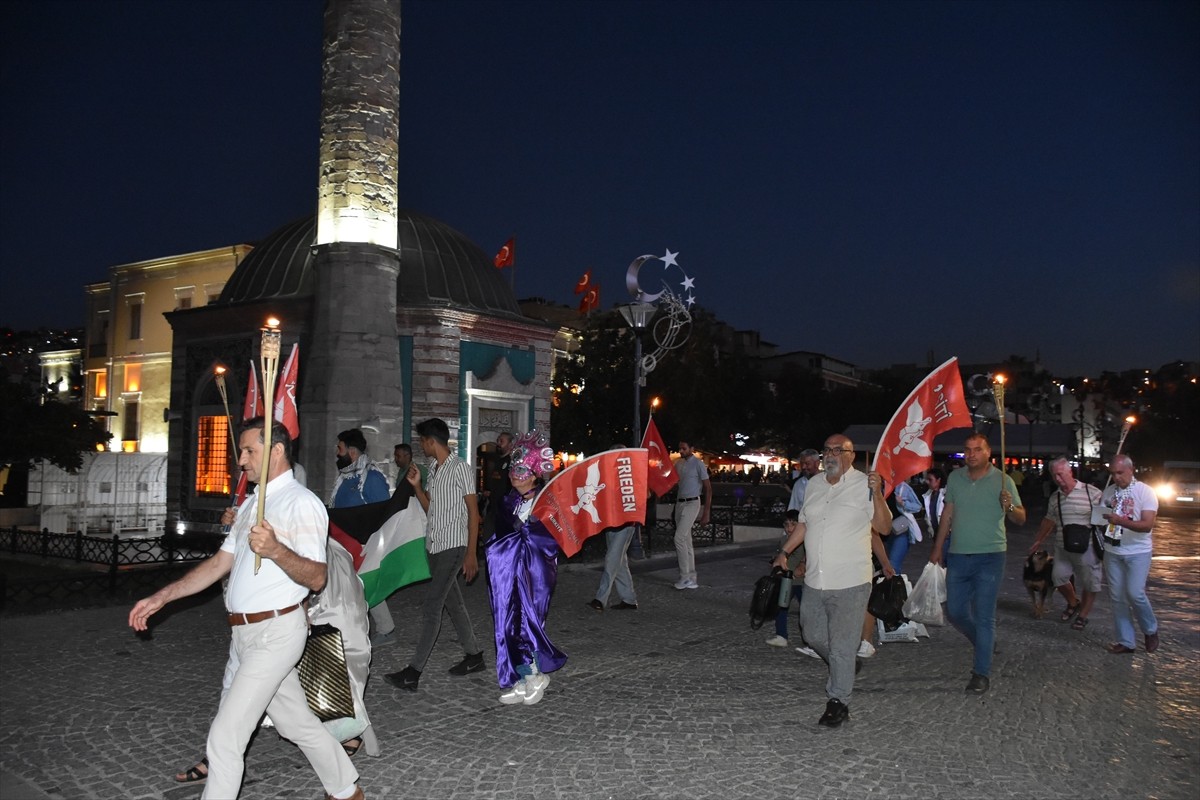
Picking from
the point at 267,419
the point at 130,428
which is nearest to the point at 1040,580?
the point at 267,419

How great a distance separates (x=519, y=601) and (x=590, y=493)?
1379 millimetres

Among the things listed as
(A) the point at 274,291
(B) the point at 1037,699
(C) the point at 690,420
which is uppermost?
(A) the point at 274,291

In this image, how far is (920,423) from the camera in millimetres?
7734

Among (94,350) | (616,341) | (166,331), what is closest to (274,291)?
(616,341)

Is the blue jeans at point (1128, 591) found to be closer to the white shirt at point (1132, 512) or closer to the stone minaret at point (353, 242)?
the white shirt at point (1132, 512)

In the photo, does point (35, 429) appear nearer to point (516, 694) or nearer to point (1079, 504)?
point (516, 694)

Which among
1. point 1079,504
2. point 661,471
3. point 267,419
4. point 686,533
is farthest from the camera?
point 661,471

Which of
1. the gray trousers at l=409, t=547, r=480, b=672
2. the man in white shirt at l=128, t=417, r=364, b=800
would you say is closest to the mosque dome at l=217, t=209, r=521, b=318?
the gray trousers at l=409, t=547, r=480, b=672

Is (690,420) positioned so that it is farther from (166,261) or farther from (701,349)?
(166,261)

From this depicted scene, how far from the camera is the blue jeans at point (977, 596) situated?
693cm

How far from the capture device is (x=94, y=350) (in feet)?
156

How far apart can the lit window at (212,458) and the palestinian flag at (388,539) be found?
16798 mm

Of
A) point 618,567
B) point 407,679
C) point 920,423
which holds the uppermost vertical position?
point 920,423

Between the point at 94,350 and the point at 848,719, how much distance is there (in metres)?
50.2
